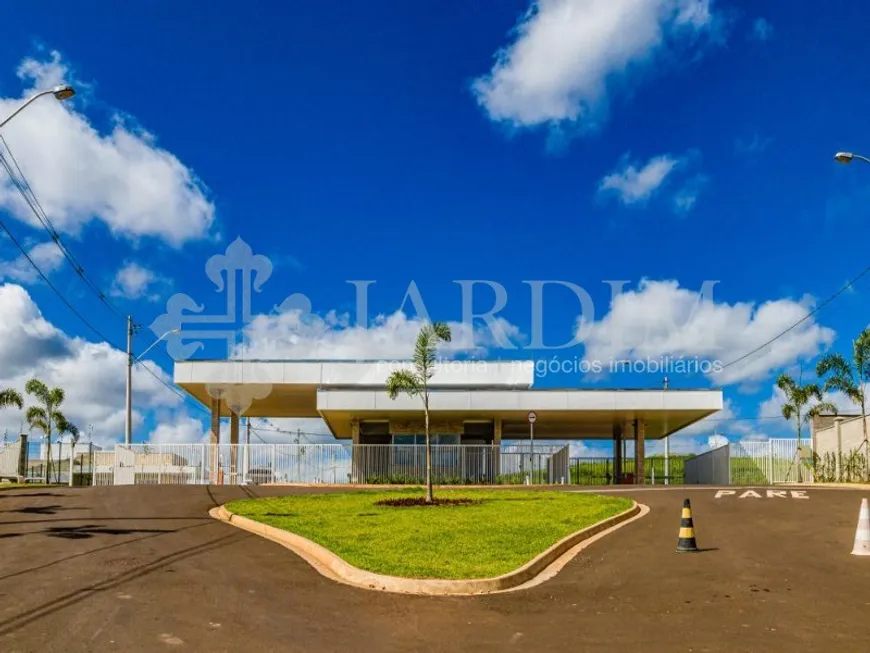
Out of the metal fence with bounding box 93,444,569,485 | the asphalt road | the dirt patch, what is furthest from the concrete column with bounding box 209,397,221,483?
the asphalt road

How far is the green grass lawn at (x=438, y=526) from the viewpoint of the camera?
11719 millimetres

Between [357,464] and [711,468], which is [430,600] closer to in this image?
[357,464]

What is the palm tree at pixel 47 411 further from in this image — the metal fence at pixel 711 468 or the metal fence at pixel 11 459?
the metal fence at pixel 711 468

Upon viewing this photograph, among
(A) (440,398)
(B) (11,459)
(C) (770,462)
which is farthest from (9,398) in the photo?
(C) (770,462)

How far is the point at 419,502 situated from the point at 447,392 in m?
13.6

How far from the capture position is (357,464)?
34281mm

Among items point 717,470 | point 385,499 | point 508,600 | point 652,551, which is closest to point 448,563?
point 508,600

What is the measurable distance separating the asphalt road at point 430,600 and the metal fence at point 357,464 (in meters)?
17.5

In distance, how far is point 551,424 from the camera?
143 feet

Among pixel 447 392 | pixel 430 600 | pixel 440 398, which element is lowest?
pixel 430 600

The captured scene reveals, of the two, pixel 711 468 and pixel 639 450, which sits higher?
pixel 639 450

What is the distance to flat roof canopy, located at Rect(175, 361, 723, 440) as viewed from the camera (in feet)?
Answer: 113

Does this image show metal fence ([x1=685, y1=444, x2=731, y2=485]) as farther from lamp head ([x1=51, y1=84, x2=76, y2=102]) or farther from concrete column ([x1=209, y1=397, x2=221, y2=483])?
lamp head ([x1=51, y1=84, x2=76, y2=102])

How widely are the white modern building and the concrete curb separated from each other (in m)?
17.7
